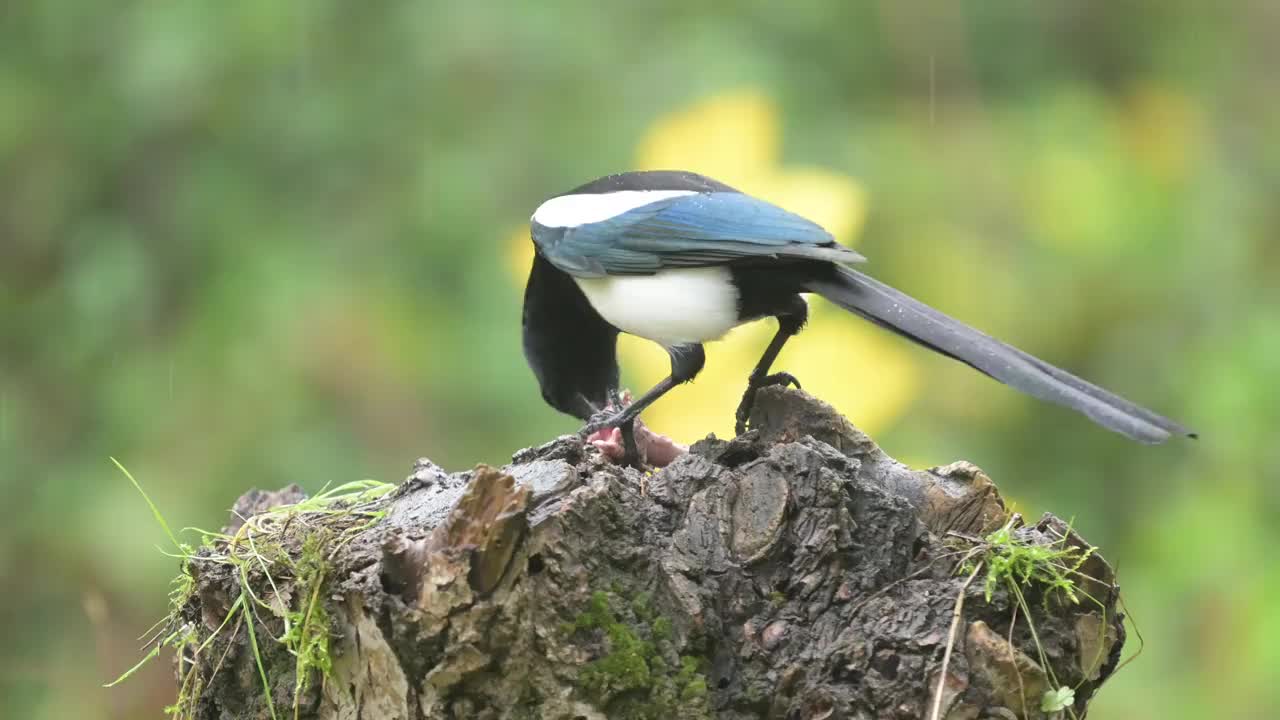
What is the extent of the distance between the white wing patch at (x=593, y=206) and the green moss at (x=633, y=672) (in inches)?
36.0

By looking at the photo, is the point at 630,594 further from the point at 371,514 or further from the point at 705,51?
the point at 705,51

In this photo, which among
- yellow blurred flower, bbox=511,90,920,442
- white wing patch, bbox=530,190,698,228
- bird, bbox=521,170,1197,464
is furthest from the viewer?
yellow blurred flower, bbox=511,90,920,442

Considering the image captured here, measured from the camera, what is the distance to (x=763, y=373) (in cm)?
218

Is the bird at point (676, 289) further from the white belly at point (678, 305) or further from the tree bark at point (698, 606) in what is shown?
the tree bark at point (698, 606)

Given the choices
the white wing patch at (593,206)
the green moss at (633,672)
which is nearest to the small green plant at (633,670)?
the green moss at (633,672)

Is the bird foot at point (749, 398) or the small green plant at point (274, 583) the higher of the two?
the bird foot at point (749, 398)

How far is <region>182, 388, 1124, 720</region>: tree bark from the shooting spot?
5.25 feet

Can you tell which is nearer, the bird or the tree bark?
the tree bark

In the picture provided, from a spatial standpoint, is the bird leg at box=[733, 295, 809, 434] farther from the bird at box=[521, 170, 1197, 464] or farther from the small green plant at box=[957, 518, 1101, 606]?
the small green plant at box=[957, 518, 1101, 606]

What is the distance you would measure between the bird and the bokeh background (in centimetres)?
97

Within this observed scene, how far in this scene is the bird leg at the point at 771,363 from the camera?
2125mm

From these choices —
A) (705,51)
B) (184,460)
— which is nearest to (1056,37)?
(705,51)

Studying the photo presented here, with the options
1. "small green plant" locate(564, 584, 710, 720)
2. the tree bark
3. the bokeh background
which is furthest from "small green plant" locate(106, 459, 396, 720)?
the bokeh background

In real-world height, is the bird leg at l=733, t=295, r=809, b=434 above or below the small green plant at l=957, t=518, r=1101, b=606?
above
